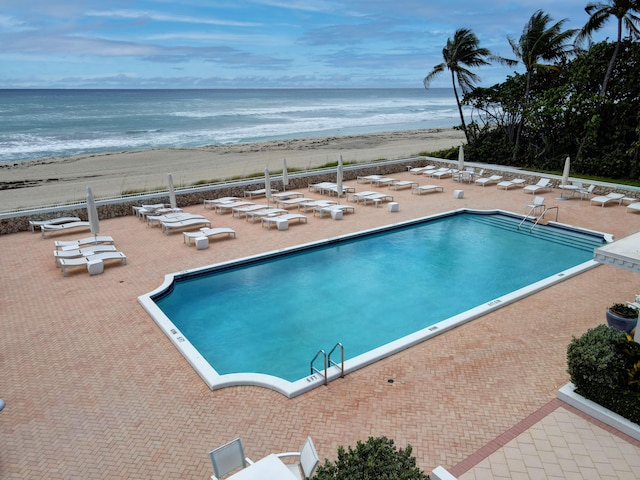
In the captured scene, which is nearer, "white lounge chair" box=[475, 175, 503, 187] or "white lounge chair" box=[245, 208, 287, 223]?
"white lounge chair" box=[245, 208, 287, 223]

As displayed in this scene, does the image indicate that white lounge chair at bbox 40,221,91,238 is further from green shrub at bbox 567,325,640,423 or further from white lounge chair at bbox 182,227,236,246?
green shrub at bbox 567,325,640,423

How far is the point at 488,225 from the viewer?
15.8 metres

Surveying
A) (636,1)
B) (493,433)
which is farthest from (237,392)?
(636,1)

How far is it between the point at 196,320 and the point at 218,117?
75342 millimetres

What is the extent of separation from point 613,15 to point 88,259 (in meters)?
22.6

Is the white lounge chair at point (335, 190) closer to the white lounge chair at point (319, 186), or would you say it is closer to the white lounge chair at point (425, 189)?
the white lounge chair at point (319, 186)

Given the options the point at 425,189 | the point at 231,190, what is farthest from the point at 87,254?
the point at 425,189

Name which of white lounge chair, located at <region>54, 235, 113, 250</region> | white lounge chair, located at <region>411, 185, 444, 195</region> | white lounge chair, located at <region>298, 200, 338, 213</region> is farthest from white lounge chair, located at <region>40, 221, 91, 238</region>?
white lounge chair, located at <region>411, 185, 444, 195</region>

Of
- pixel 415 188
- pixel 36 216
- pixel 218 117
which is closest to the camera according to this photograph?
pixel 36 216

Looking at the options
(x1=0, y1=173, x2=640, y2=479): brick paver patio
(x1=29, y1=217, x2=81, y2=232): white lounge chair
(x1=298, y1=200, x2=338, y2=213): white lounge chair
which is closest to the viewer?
(x1=0, y1=173, x2=640, y2=479): brick paver patio

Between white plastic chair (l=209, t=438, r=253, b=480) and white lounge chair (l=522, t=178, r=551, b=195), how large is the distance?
1789 centimetres

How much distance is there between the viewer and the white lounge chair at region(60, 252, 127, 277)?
37.4ft

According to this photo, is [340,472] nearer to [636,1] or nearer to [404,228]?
[404,228]

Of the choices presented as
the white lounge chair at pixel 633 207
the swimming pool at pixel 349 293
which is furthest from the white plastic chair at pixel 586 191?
the swimming pool at pixel 349 293
